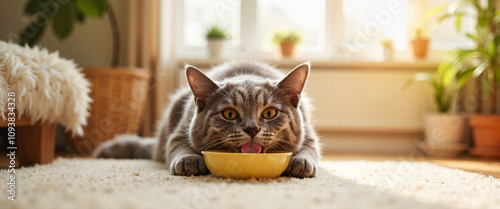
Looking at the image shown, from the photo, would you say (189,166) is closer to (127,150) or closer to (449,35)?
(127,150)

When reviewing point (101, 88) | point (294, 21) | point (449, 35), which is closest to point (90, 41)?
point (101, 88)

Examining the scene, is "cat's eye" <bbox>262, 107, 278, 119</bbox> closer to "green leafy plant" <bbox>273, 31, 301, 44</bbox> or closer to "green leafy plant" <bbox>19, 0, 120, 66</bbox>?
"green leafy plant" <bbox>19, 0, 120, 66</bbox>

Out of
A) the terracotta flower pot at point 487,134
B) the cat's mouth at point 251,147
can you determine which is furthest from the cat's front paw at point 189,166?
the terracotta flower pot at point 487,134

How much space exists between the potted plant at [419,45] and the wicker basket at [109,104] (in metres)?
1.90

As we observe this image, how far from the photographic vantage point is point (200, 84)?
1.32 meters

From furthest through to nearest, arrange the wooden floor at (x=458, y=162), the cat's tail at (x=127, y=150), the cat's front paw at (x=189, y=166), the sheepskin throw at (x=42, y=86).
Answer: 1. the cat's tail at (x=127, y=150)
2. the wooden floor at (x=458, y=162)
3. the sheepskin throw at (x=42, y=86)
4. the cat's front paw at (x=189, y=166)

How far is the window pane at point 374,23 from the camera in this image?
310 cm

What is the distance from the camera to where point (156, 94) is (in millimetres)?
2869

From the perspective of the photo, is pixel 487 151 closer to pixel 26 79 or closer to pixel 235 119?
pixel 235 119

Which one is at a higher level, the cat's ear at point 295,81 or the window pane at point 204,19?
the window pane at point 204,19

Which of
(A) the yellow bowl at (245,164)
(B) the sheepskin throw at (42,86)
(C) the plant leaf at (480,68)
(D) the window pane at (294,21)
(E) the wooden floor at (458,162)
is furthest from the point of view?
(D) the window pane at (294,21)

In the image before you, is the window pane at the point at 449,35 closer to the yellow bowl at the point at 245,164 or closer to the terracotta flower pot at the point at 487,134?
the terracotta flower pot at the point at 487,134

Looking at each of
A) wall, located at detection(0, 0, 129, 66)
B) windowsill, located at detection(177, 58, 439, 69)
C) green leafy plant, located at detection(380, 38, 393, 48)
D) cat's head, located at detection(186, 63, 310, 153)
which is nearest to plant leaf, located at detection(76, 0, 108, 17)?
wall, located at detection(0, 0, 129, 66)

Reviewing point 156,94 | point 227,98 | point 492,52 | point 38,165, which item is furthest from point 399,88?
point 38,165
